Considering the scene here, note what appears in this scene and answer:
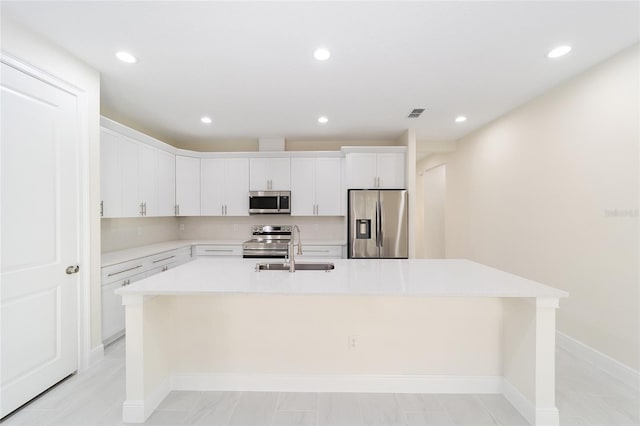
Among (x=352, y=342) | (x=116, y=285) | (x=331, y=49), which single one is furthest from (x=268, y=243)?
(x=331, y=49)

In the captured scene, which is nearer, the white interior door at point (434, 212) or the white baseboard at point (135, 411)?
the white baseboard at point (135, 411)

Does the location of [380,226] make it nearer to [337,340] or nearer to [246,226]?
[246,226]

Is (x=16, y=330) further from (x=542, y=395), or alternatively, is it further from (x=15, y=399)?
(x=542, y=395)

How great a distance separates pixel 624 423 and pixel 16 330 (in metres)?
3.88

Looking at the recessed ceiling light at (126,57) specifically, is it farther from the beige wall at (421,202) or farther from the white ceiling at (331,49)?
the beige wall at (421,202)

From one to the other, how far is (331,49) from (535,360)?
8.20 feet

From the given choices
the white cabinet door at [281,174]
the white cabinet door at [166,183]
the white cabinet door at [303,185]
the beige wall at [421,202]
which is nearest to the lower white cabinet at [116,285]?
the white cabinet door at [166,183]

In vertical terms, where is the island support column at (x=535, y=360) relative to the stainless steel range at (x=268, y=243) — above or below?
below

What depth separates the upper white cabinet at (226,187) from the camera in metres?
4.81

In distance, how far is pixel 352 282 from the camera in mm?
1883

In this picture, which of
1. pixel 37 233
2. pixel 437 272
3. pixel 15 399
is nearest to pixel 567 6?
pixel 437 272

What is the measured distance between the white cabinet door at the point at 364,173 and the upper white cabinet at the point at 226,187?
1.74 meters

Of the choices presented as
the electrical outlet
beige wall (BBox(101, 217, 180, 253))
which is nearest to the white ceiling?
beige wall (BBox(101, 217, 180, 253))

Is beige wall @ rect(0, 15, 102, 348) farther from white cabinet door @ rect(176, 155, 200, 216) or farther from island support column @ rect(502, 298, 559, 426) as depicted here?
island support column @ rect(502, 298, 559, 426)
